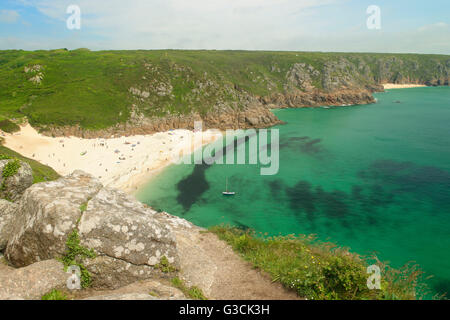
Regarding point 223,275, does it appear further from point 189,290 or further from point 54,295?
point 54,295

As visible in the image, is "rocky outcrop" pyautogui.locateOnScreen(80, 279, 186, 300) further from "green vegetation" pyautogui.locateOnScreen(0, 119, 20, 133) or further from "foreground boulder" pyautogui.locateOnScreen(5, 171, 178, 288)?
"green vegetation" pyautogui.locateOnScreen(0, 119, 20, 133)

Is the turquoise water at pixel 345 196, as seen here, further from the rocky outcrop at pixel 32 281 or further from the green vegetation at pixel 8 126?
the green vegetation at pixel 8 126

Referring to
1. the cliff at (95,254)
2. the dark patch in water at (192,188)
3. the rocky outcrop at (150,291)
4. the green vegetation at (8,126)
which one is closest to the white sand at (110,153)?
the green vegetation at (8,126)

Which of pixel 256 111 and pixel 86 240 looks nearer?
pixel 86 240

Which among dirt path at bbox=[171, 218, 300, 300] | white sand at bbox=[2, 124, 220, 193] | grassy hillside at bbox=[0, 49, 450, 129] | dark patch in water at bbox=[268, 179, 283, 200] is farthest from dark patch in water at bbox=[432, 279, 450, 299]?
grassy hillside at bbox=[0, 49, 450, 129]
